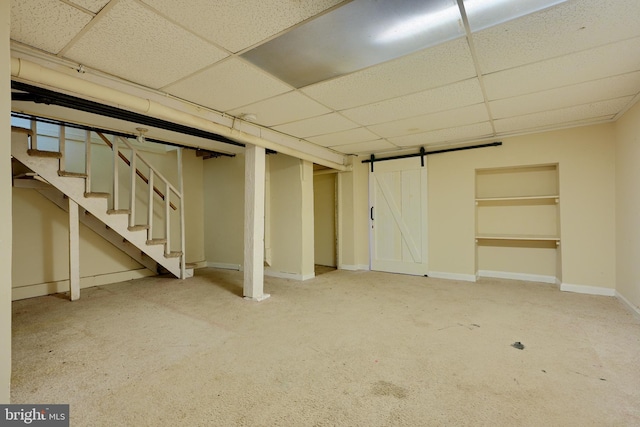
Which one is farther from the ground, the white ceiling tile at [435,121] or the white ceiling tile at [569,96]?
the white ceiling tile at [569,96]

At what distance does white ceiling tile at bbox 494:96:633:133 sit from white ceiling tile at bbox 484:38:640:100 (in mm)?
823

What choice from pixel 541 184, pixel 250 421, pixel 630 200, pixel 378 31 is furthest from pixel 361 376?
pixel 541 184

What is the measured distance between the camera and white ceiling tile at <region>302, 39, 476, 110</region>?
6.49 feet

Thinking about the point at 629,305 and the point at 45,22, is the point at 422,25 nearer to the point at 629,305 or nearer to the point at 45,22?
the point at 45,22

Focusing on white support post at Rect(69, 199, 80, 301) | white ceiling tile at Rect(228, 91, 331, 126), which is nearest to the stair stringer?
white support post at Rect(69, 199, 80, 301)

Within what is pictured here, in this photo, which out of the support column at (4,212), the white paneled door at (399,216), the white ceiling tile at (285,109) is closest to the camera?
the support column at (4,212)

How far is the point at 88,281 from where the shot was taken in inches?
163

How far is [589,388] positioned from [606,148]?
10.6 ft

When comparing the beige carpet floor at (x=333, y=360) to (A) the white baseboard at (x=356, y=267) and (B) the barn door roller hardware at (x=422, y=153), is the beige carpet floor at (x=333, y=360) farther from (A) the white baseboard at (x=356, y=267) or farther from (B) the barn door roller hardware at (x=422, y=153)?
(B) the barn door roller hardware at (x=422, y=153)

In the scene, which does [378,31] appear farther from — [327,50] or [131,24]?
[131,24]

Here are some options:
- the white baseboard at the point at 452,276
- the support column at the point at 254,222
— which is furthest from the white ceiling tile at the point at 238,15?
the white baseboard at the point at 452,276

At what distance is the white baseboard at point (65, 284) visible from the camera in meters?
3.58

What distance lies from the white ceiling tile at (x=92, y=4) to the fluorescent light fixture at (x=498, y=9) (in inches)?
73.0

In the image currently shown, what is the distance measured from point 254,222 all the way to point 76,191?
7.14ft
